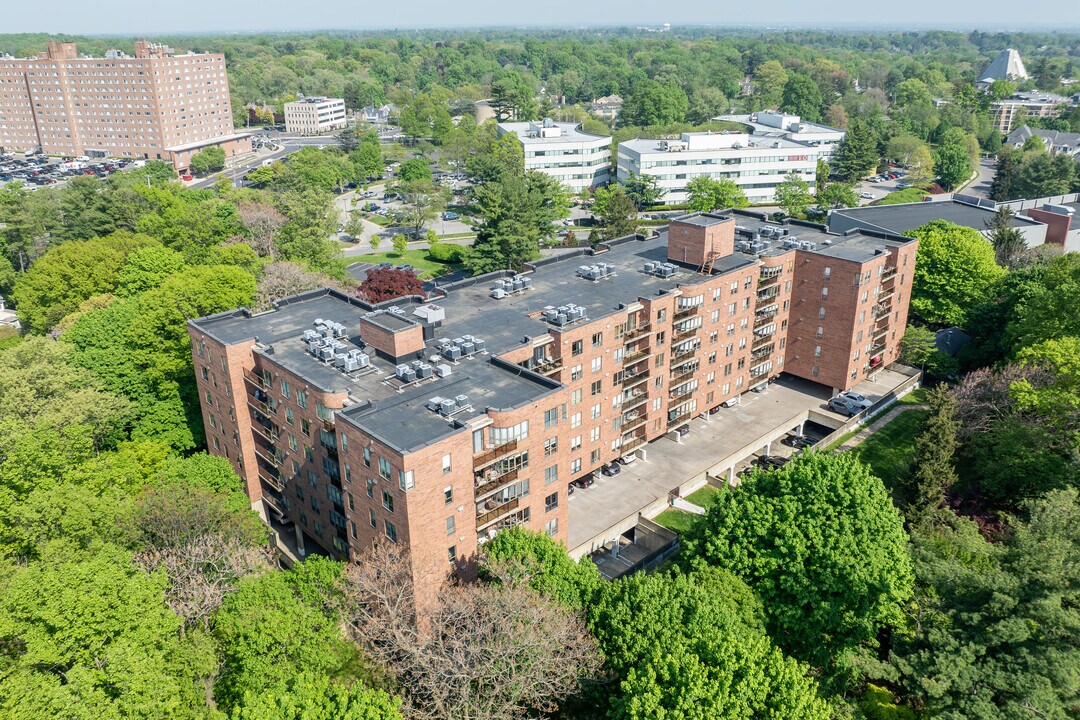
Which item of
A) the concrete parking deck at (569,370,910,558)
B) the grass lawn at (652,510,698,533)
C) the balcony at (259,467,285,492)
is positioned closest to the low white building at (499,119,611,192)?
the concrete parking deck at (569,370,910,558)

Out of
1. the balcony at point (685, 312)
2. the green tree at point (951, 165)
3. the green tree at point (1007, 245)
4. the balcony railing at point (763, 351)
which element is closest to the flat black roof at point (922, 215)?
the green tree at point (1007, 245)

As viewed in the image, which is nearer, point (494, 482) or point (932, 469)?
point (494, 482)

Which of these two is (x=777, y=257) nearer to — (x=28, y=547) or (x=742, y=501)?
(x=742, y=501)

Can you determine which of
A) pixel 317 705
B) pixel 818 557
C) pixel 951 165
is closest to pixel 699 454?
pixel 818 557

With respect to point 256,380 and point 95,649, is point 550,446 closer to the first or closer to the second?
point 256,380

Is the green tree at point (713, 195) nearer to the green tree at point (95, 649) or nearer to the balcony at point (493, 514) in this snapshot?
the balcony at point (493, 514)

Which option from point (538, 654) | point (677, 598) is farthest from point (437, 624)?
point (677, 598)

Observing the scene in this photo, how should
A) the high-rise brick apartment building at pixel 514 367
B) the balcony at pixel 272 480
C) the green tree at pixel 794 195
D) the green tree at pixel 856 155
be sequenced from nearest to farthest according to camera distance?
the high-rise brick apartment building at pixel 514 367 < the balcony at pixel 272 480 < the green tree at pixel 794 195 < the green tree at pixel 856 155
